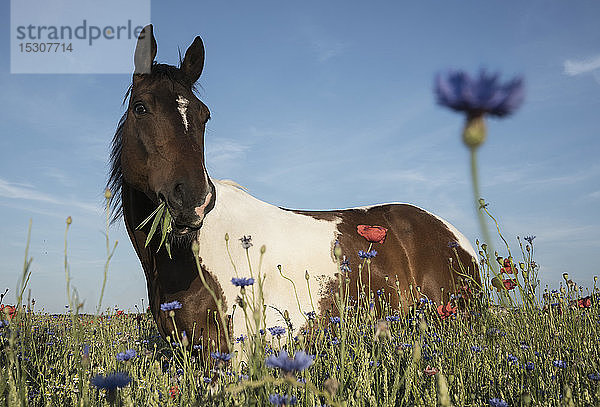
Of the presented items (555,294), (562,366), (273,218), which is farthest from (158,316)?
(555,294)

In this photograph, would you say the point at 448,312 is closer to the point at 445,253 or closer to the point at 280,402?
the point at 445,253

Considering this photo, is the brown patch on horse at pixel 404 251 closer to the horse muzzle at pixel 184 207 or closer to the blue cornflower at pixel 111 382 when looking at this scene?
the horse muzzle at pixel 184 207

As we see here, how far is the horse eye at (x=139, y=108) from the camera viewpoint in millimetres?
3762

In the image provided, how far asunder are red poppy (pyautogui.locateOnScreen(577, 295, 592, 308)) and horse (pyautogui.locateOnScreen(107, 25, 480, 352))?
1292 millimetres

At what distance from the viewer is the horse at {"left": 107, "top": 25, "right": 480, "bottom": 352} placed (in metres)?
3.46

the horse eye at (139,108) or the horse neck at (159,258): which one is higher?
the horse eye at (139,108)

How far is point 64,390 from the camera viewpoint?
308cm

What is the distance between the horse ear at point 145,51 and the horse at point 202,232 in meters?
0.01

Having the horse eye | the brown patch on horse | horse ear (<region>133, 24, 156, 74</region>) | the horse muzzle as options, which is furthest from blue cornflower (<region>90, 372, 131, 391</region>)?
the brown patch on horse

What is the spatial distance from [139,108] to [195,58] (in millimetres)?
1002

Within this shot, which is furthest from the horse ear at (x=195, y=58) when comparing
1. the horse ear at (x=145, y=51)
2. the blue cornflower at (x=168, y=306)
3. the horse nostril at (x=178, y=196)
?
the blue cornflower at (x=168, y=306)

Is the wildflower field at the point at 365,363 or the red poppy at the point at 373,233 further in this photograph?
the red poppy at the point at 373,233

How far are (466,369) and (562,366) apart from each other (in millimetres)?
633

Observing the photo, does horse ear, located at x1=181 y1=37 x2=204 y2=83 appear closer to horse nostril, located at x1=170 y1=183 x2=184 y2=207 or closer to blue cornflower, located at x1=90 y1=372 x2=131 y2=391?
horse nostril, located at x1=170 y1=183 x2=184 y2=207
